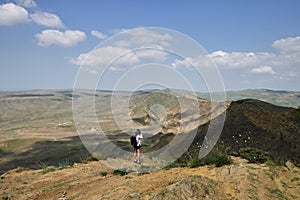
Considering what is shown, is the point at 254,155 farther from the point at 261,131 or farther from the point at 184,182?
the point at 184,182

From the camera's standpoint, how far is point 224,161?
36.8 feet

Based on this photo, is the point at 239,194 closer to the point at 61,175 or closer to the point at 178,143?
the point at 178,143

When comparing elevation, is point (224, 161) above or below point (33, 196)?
above

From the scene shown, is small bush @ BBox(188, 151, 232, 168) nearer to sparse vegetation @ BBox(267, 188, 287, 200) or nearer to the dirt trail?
the dirt trail

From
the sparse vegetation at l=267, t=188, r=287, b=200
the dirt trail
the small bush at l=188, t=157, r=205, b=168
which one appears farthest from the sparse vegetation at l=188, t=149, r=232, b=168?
the sparse vegetation at l=267, t=188, r=287, b=200

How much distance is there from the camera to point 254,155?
1157cm

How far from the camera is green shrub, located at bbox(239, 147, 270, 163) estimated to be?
37.1 feet

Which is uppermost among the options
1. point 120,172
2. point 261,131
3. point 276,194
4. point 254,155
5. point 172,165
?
point 261,131

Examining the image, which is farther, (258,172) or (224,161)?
(224,161)

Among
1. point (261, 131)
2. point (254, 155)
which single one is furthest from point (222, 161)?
point (261, 131)

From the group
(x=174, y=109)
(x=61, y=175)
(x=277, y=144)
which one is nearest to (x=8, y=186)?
(x=61, y=175)

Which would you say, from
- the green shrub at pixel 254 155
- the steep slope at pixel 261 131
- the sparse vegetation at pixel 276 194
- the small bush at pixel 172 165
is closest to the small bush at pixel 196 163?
the small bush at pixel 172 165

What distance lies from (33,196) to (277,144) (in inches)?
419

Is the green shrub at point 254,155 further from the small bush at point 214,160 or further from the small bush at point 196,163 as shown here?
the small bush at point 196,163
